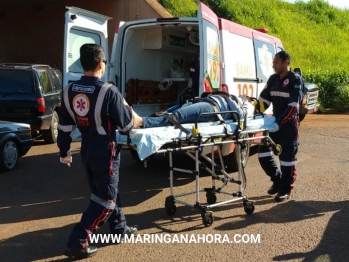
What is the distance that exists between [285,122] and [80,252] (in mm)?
2969

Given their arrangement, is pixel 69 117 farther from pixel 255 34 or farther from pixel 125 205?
pixel 255 34

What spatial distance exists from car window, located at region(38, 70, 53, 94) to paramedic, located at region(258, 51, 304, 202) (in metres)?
5.90

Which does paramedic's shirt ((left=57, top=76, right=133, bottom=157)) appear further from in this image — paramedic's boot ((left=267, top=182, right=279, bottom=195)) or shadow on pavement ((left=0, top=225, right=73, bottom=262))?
paramedic's boot ((left=267, top=182, right=279, bottom=195))

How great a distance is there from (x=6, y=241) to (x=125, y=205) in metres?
1.64

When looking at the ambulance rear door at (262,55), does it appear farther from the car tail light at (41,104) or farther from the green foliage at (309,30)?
the green foliage at (309,30)

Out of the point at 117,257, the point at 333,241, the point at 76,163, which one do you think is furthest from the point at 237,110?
the point at 76,163

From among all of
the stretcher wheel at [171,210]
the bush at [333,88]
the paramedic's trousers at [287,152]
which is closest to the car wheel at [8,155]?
the stretcher wheel at [171,210]

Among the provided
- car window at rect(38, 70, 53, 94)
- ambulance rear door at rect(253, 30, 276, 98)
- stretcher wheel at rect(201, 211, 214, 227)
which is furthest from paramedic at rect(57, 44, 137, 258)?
car window at rect(38, 70, 53, 94)

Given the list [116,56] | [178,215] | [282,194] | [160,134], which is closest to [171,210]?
[178,215]

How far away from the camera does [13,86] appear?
34.5ft

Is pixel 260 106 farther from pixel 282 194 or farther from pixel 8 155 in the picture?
pixel 8 155

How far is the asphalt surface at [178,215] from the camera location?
4.69 metres

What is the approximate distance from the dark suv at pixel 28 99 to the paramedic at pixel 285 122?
5.59 m

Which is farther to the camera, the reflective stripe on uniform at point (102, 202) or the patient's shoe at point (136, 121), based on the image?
the patient's shoe at point (136, 121)
